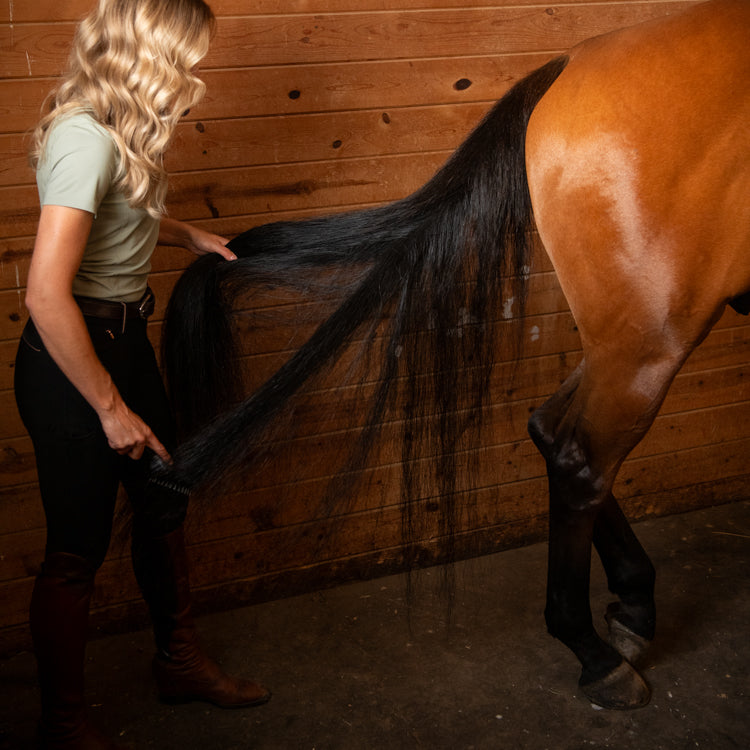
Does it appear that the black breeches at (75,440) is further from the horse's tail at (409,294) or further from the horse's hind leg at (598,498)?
the horse's hind leg at (598,498)

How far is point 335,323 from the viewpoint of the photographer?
156 cm

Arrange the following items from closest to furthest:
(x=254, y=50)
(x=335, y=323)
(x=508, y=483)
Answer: (x=335, y=323) → (x=254, y=50) → (x=508, y=483)

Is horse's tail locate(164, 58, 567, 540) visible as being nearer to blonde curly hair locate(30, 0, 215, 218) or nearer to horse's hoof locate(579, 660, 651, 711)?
blonde curly hair locate(30, 0, 215, 218)

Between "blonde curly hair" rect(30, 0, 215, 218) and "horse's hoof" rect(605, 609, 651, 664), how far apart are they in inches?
59.1

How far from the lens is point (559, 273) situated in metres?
1.56

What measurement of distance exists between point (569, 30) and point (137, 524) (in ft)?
5.85

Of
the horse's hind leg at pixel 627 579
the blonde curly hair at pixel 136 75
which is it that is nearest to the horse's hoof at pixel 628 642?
the horse's hind leg at pixel 627 579

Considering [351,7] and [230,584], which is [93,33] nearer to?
[351,7]

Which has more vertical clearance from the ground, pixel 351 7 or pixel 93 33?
pixel 351 7

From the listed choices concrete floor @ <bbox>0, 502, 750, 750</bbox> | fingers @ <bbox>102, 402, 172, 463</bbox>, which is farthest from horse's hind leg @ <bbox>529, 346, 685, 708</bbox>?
fingers @ <bbox>102, 402, 172, 463</bbox>

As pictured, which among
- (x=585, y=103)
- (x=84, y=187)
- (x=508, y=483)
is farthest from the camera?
(x=508, y=483)

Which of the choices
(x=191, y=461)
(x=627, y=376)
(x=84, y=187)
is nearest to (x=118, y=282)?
(x=84, y=187)

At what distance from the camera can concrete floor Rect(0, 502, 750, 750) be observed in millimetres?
1742

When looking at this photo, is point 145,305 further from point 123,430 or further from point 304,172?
point 304,172
